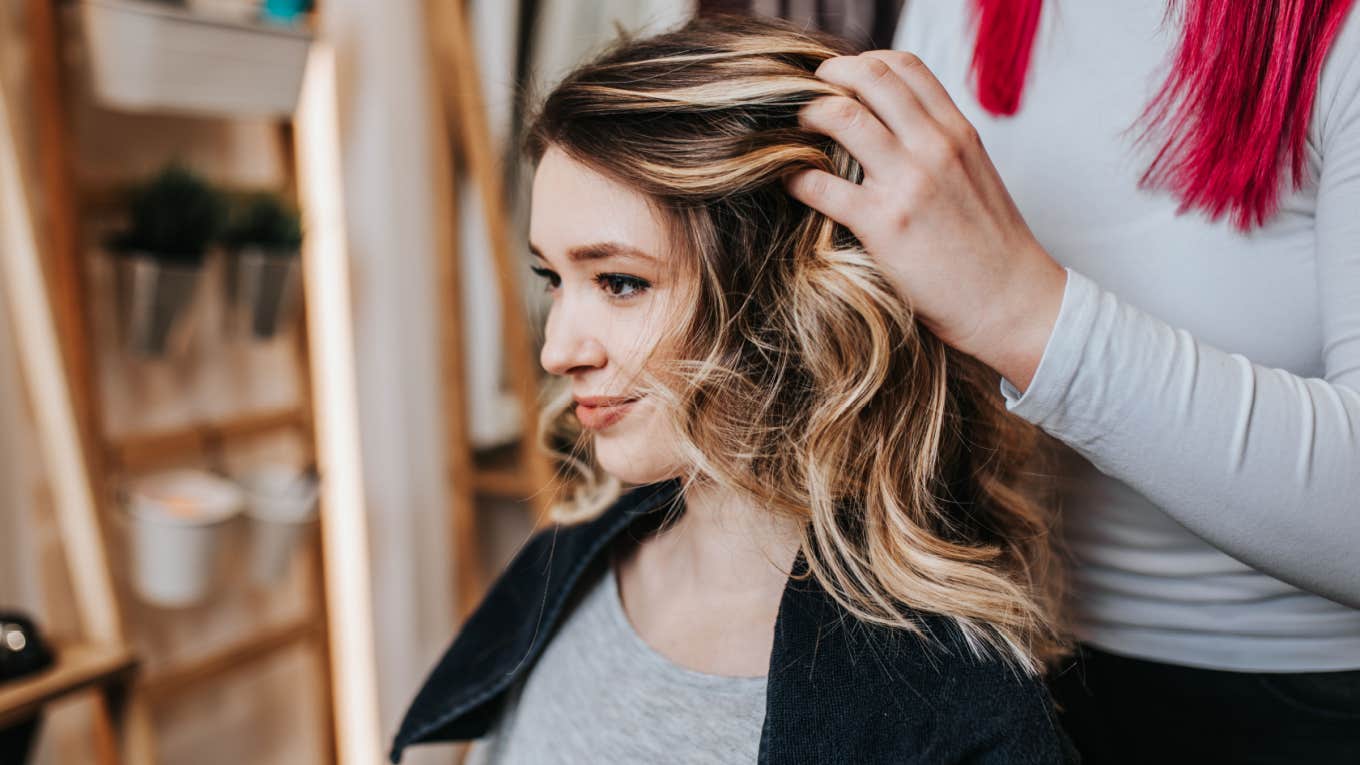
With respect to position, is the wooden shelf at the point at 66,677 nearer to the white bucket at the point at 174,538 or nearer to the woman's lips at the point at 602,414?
the white bucket at the point at 174,538

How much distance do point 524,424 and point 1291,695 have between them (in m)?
1.38

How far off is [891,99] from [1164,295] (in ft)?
0.88

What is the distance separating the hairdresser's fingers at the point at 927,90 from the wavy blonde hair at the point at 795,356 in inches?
3.0

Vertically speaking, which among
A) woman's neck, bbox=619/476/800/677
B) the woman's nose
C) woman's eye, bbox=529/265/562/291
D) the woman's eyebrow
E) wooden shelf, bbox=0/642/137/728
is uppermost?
the woman's eyebrow

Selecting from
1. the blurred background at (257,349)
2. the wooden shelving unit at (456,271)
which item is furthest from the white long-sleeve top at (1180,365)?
the wooden shelving unit at (456,271)

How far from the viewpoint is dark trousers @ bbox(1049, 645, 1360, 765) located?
2.16 ft

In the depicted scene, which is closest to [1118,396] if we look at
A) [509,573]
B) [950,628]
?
[950,628]

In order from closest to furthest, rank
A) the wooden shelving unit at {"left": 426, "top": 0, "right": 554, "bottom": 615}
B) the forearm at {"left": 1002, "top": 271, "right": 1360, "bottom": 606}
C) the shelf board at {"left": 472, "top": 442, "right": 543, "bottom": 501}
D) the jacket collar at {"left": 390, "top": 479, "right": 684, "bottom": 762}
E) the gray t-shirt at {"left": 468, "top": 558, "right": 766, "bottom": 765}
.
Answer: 1. the forearm at {"left": 1002, "top": 271, "right": 1360, "bottom": 606}
2. the gray t-shirt at {"left": 468, "top": 558, "right": 766, "bottom": 765}
3. the jacket collar at {"left": 390, "top": 479, "right": 684, "bottom": 762}
4. the wooden shelving unit at {"left": 426, "top": 0, "right": 554, "bottom": 615}
5. the shelf board at {"left": 472, "top": 442, "right": 543, "bottom": 501}

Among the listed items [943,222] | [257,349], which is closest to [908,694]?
[943,222]

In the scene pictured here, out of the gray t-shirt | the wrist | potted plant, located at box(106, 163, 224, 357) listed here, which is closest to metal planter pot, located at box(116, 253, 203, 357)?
potted plant, located at box(106, 163, 224, 357)

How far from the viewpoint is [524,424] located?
1824 millimetres

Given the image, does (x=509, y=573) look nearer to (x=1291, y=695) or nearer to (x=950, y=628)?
(x=950, y=628)

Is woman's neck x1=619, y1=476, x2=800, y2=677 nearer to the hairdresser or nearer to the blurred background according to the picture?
the hairdresser

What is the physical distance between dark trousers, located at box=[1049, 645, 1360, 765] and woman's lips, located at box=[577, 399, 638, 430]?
37cm
